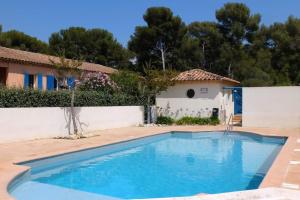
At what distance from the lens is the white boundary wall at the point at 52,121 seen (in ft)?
46.8

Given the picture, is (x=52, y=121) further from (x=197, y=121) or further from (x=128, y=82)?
(x=197, y=121)

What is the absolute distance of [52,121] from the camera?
16531 mm

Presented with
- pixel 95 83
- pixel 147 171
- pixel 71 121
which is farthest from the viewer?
pixel 95 83

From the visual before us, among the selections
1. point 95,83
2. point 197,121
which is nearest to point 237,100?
point 197,121

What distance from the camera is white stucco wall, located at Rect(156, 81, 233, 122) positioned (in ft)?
82.3

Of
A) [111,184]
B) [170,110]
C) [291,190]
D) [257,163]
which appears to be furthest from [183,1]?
[291,190]

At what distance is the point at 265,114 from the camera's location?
22.5 metres

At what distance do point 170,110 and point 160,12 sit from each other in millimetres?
16535

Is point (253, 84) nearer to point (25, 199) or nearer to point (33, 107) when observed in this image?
point (33, 107)

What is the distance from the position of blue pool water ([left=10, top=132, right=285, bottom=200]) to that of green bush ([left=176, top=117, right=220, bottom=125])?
7.09 meters

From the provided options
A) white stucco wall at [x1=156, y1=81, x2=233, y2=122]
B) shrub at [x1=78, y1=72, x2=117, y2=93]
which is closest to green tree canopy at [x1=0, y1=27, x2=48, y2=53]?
shrub at [x1=78, y1=72, x2=117, y2=93]

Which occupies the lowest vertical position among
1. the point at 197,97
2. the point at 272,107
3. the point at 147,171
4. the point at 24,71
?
the point at 147,171

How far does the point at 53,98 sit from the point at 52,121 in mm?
1185

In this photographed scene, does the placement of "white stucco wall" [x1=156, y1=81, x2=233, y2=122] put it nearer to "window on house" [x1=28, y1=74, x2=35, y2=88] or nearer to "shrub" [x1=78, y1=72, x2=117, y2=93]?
"shrub" [x1=78, y1=72, x2=117, y2=93]
